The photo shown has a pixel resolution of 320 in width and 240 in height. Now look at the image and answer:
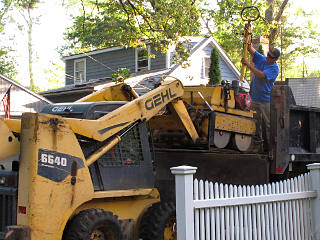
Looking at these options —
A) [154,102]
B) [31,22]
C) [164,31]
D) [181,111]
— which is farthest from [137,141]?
[31,22]

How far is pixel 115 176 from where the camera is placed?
5.77 metres

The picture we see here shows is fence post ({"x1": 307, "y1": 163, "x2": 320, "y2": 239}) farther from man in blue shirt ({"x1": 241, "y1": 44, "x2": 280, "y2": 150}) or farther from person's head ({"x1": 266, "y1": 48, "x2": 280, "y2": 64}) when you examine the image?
person's head ({"x1": 266, "y1": 48, "x2": 280, "y2": 64})

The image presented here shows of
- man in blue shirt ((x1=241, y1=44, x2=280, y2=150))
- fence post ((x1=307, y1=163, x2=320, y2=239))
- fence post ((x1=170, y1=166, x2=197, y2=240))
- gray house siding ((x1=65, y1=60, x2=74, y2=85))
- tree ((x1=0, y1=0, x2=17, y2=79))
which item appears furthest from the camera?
tree ((x1=0, y1=0, x2=17, y2=79))

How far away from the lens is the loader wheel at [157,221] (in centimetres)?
593

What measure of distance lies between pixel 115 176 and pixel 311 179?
2604 mm

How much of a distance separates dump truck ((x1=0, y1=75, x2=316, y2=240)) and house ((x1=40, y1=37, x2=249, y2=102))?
13.1 m

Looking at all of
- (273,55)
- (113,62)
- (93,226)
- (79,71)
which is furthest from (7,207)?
(79,71)

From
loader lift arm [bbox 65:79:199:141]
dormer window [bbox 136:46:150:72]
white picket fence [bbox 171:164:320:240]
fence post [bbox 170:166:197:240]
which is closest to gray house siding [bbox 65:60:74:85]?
dormer window [bbox 136:46:150:72]

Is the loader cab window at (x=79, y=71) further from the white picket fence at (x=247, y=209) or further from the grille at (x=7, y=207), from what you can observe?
the grille at (x=7, y=207)

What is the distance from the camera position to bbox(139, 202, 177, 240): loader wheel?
5935 millimetres

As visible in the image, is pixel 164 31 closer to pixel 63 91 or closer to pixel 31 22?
pixel 63 91

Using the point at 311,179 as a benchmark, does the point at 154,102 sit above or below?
above

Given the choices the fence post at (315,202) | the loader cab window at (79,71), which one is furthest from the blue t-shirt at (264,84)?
the loader cab window at (79,71)

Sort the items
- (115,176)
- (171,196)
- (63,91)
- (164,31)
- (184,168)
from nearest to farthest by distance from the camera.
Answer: (184,168)
(115,176)
(171,196)
(164,31)
(63,91)
